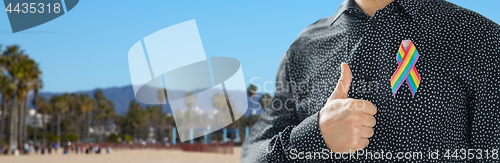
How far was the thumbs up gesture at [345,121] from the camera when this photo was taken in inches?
47.5

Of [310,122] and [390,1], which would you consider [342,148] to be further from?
[390,1]

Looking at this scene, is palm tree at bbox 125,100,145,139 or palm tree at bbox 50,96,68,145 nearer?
palm tree at bbox 50,96,68,145

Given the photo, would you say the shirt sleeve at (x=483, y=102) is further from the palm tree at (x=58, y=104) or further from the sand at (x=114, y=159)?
the palm tree at (x=58, y=104)

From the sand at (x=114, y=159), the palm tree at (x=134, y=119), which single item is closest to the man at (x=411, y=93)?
the sand at (x=114, y=159)

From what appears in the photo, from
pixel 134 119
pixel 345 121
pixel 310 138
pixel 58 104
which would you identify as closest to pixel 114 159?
pixel 310 138

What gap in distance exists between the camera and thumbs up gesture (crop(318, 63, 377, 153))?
121cm

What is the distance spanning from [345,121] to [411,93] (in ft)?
1.07

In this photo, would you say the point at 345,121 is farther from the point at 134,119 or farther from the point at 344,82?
the point at 134,119

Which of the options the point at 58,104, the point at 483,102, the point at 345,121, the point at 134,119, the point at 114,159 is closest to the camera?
the point at 345,121

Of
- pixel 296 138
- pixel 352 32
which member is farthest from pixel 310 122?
pixel 352 32

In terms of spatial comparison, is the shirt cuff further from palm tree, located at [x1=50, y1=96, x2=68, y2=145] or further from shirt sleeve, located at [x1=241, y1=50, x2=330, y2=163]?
palm tree, located at [x1=50, y1=96, x2=68, y2=145]

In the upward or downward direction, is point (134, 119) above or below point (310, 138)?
below

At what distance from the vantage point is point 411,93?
4.55 ft

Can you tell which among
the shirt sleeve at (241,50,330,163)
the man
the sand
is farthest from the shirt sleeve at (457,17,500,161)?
the sand
